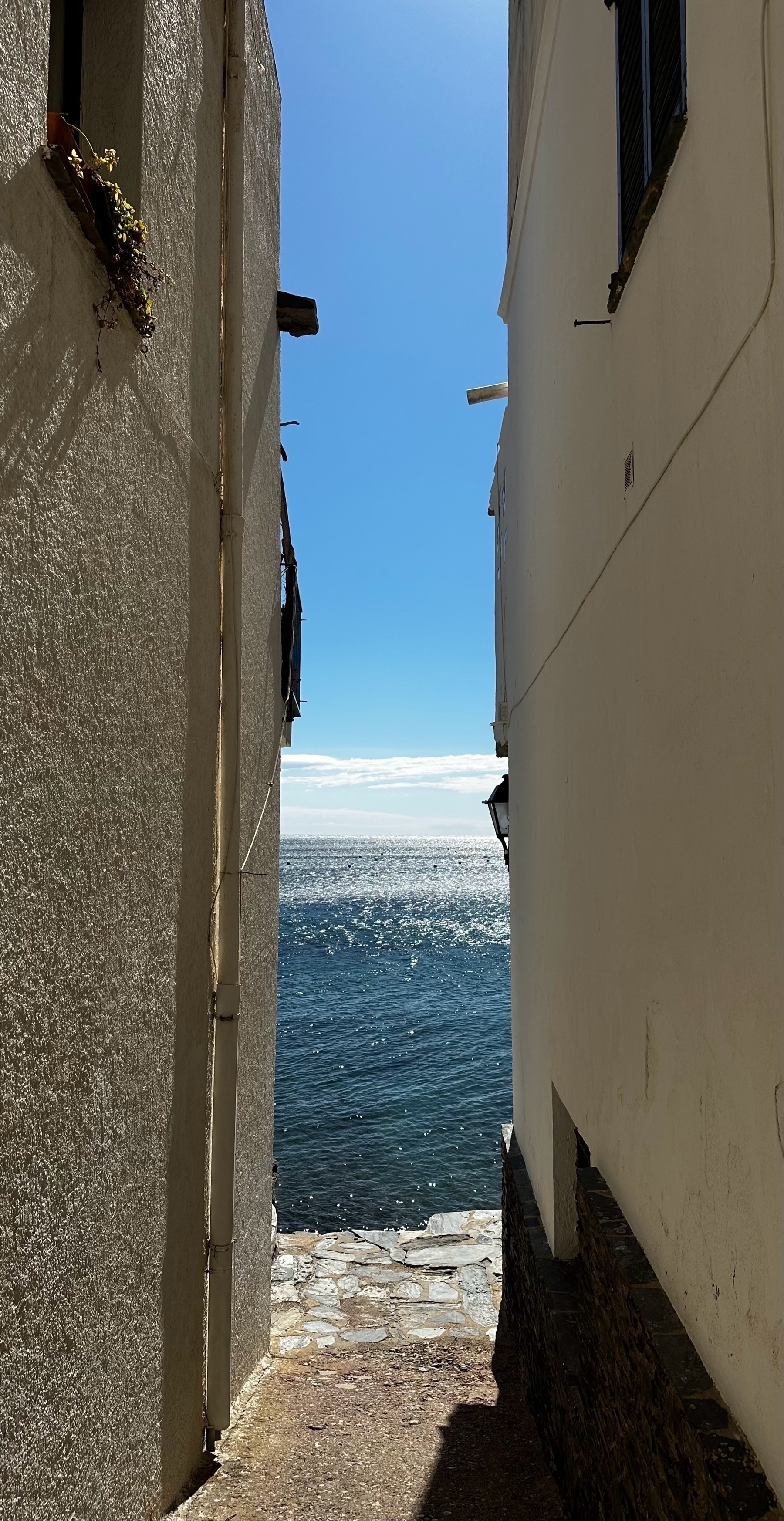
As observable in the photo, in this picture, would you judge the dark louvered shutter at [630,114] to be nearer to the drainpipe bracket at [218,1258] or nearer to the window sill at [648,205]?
the window sill at [648,205]

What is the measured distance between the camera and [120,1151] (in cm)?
362

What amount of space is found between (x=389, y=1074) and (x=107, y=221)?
22.8 m

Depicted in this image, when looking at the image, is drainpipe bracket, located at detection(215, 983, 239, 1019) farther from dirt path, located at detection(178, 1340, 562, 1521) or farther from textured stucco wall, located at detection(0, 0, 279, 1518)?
dirt path, located at detection(178, 1340, 562, 1521)

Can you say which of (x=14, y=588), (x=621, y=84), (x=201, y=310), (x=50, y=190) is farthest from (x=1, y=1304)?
(x=621, y=84)

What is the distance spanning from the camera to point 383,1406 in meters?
6.41

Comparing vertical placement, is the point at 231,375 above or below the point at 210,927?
above

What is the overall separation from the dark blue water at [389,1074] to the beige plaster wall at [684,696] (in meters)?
11.7

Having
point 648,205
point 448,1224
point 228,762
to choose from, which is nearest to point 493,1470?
point 228,762

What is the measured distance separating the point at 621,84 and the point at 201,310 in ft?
7.28

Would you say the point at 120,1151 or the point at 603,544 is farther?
the point at 603,544

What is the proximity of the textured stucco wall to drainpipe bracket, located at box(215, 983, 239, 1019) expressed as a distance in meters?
A: 0.12

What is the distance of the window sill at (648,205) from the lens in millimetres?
3078

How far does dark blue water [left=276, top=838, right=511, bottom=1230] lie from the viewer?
16266 mm

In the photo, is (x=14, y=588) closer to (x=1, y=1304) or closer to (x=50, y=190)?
(x=50, y=190)
